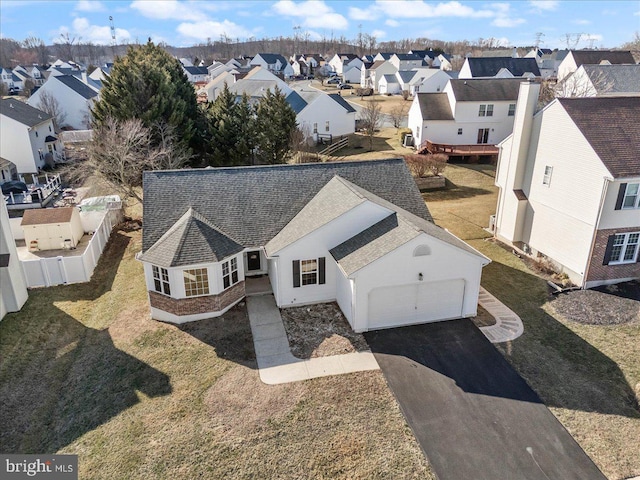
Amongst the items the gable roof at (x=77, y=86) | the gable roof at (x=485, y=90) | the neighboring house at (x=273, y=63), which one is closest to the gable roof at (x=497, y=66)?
the gable roof at (x=485, y=90)

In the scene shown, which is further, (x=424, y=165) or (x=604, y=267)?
(x=424, y=165)

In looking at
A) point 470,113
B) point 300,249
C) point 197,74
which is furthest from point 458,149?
point 197,74

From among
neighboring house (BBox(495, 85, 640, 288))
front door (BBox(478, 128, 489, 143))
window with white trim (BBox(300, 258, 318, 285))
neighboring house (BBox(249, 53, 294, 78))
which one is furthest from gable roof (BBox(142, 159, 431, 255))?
neighboring house (BBox(249, 53, 294, 78))

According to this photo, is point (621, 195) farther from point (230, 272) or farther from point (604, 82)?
point (604, 82)

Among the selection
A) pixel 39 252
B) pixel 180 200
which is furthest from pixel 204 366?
pixel 39 252

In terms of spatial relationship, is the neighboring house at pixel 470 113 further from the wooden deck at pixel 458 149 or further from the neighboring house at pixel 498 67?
the neighboring house at pixel 498 67

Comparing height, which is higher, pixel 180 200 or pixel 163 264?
pixel 180 200

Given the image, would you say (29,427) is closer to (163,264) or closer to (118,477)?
(118,477)
